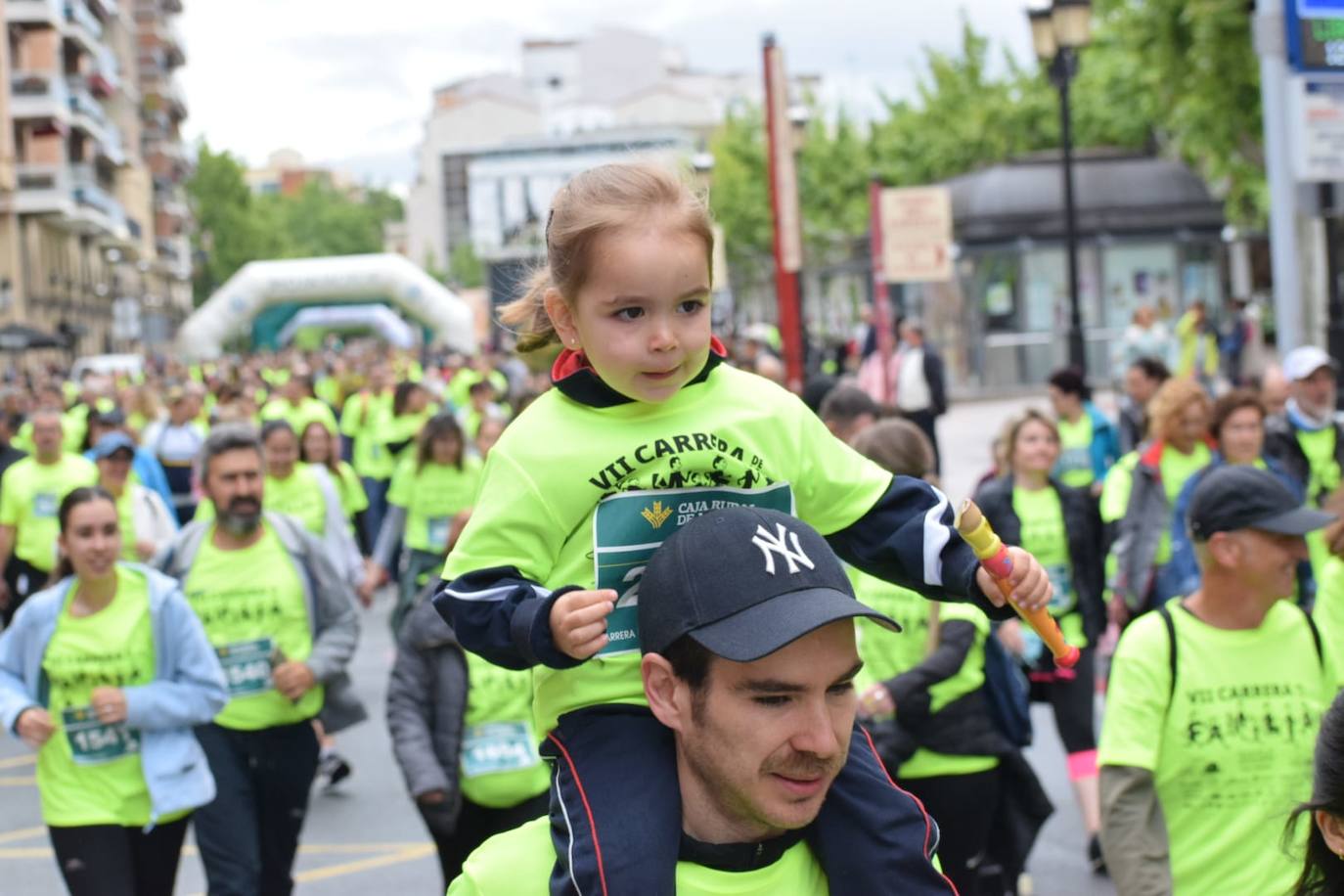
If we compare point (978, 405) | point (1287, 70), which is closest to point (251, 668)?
point (1287, 70)

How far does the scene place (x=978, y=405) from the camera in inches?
1497

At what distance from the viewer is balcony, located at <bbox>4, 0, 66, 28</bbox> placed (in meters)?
66.1

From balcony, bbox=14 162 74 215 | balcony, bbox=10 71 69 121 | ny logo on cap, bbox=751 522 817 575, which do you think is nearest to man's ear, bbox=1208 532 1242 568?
ny logo on cap, bbox=751 522 817 575

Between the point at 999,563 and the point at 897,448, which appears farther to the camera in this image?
the point at 897,448

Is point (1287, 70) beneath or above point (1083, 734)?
above

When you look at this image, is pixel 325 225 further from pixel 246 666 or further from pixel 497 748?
pixel 497 748

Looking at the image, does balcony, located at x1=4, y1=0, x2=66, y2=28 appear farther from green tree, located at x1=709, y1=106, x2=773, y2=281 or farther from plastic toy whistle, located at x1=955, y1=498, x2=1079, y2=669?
plastic toy whistle, located at x1=955, y1=498, x2=1079, y2=669

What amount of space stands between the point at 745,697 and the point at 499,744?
4.36 meters

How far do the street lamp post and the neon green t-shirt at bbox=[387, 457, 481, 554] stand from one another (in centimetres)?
1017

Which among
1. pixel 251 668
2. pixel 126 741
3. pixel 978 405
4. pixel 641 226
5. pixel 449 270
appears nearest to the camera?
pixel 641 226

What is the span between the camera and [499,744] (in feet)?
22.7

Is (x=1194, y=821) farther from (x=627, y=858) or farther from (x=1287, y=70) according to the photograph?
(x=1287, y=70)

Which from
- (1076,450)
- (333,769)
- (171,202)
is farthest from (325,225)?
(333,769)

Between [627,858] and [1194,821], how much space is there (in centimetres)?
263
